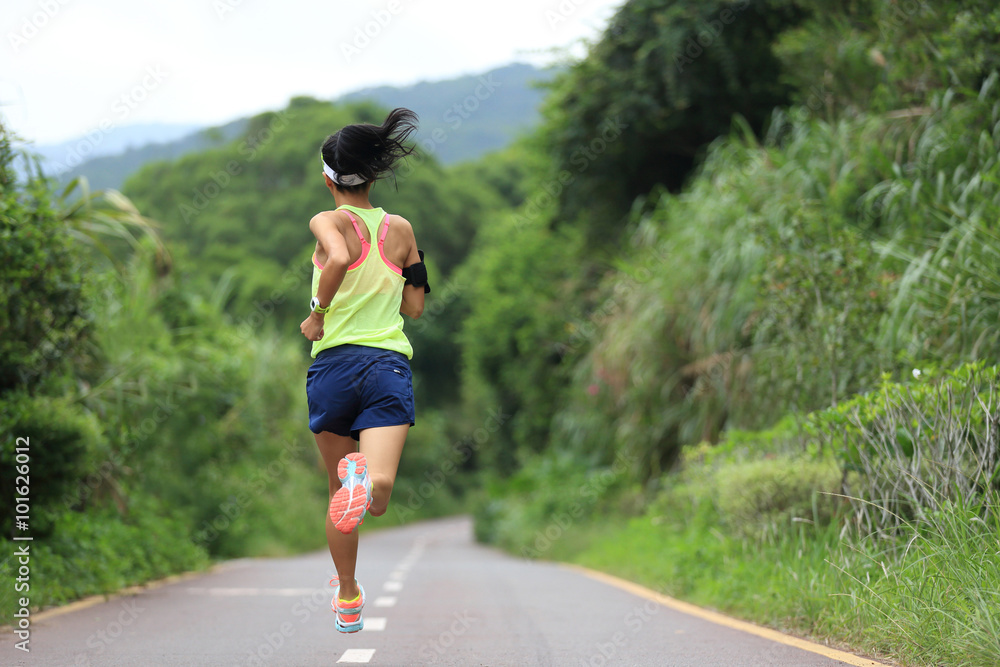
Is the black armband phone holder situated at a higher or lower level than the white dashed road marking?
higher

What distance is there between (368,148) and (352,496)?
157cm

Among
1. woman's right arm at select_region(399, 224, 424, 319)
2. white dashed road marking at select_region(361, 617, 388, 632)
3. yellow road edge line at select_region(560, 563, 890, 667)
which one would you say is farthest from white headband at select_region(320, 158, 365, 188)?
yellow road edge line at select_region(560, 563, 890, 667)

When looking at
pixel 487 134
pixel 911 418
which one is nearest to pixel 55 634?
pixel 911 418

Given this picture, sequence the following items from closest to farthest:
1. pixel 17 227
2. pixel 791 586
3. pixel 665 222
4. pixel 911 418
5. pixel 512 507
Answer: pixel 911 418 < pixel 791 586 < pixel 17 227 < pixel 665 222 < pixel 512 507

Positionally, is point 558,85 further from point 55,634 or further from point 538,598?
point 55,634

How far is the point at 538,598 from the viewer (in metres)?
8.24

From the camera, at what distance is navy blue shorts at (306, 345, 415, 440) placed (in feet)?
13.8

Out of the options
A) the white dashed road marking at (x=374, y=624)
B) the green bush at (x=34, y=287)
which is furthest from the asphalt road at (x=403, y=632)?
the green bush at (x=34, y=287)

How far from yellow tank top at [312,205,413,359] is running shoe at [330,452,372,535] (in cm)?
58

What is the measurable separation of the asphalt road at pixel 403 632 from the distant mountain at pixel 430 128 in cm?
275

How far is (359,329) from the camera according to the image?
4.34 meters

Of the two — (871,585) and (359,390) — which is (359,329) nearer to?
(359,390)

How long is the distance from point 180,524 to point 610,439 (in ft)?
23.1

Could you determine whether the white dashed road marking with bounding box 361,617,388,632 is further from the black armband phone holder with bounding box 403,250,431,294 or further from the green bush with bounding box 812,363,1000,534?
Answer: the green bush with bounding box 812,363,1000,534
